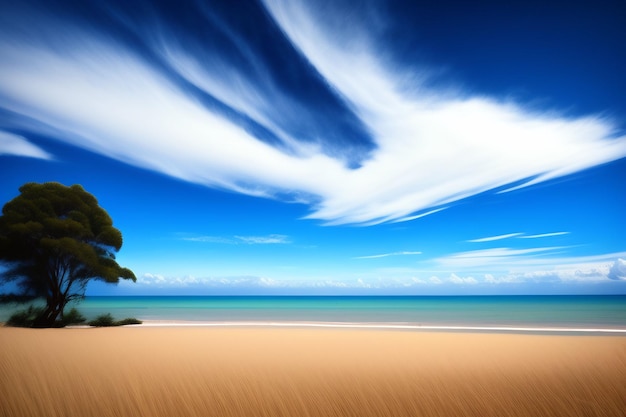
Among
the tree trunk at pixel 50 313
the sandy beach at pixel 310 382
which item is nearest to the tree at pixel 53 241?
the tree trunk at pixel 50 313

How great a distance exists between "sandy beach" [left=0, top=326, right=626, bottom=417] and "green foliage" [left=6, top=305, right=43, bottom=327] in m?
8.74

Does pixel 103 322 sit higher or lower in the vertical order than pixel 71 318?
lower

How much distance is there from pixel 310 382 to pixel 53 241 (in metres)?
14.1

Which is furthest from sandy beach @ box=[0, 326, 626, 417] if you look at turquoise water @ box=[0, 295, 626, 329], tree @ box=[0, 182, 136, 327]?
turquoise water @ box=[0, 295, 626, 329]

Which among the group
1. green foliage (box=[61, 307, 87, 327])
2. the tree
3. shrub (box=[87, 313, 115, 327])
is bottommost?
shrub (box=[87, 313, 115, 327])

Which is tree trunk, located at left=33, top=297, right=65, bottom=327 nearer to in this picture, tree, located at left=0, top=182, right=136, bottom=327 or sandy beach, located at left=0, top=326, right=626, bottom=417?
tree, located at left=0, top=182, right=136, bottom=327

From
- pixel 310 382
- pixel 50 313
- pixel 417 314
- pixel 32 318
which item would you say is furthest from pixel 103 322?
pixel 417 314

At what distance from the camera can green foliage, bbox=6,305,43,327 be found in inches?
565

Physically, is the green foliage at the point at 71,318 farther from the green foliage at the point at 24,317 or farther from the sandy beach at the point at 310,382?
the sandy beach at the point at 310,382

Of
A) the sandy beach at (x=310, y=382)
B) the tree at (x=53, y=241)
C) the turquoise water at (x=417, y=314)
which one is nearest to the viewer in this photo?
the sandy beach at (x=310, y=382)

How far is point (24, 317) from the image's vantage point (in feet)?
47.7

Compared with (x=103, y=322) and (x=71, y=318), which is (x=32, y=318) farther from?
(x=103, y=322)

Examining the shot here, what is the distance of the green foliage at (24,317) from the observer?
1435 centimetres

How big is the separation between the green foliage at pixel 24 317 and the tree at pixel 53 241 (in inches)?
13.7
